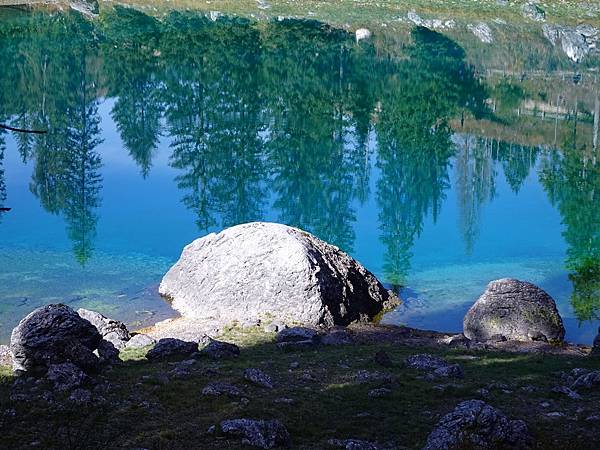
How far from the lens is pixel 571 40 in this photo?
10469 cm

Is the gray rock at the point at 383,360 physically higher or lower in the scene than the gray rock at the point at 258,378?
lower

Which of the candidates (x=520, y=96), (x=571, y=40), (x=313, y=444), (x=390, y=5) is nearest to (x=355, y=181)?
(x=313, y=444)

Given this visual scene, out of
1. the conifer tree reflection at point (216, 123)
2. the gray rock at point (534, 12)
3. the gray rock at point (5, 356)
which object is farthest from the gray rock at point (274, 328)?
the gray rock at point (534, 12)

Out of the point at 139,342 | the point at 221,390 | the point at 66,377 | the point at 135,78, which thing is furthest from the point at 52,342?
the point at 135,78

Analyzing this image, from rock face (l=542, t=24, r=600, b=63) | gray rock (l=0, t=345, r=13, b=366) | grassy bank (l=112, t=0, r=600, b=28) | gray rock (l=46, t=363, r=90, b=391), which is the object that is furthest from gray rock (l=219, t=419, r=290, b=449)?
grassy bank (l=112, t=0, r=600, b=28)

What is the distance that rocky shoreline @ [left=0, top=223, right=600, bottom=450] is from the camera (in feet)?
43.7

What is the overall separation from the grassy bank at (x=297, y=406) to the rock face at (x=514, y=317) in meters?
5.25

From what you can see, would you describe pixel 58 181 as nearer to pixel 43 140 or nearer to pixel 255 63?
pixel 43 140

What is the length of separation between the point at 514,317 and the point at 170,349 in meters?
10.5

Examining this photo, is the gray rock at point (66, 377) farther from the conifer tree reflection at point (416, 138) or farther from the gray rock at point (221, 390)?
the conifer tree reflection at point (416, 138)

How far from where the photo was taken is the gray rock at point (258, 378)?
52.6ft

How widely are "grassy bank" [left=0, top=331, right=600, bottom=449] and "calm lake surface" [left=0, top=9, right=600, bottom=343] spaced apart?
8.97 meters

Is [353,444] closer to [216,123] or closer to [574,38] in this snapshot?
[216,123]

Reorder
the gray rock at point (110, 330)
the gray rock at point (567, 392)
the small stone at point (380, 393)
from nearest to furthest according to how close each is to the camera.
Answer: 1. the small stone at point (380, 393)
2. the gray rock at point (567, 392)
3. the gray rock at point (110, 330)
